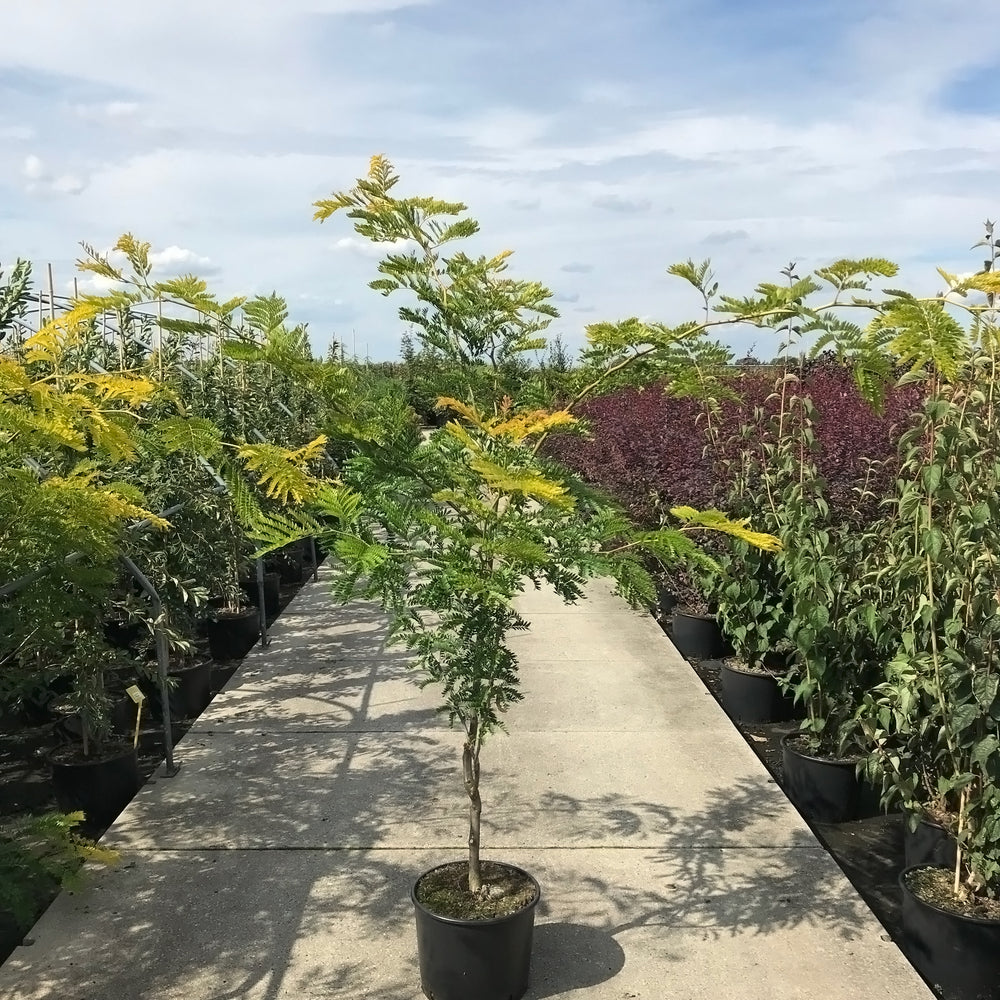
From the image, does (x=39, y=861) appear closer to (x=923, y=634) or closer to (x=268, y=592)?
(x=923, y=634)

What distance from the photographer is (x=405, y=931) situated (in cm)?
320

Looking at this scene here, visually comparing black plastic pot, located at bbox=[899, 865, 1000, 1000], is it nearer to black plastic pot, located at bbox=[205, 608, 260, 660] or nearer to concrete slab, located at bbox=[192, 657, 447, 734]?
concrete slab, located at bbox=[192, 657, 447, 734]

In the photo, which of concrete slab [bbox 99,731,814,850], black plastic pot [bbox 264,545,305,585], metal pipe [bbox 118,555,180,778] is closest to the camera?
concrete slab [bbox 99,731,814,850]

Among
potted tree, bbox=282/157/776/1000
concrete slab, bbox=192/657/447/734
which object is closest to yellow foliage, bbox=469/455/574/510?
potted tree, bbox=282/157/776/1000

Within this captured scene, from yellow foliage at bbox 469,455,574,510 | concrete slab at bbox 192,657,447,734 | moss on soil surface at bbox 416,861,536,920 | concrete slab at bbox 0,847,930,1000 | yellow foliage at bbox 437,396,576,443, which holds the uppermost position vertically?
yellow foliage at bbox 437,396,576,443

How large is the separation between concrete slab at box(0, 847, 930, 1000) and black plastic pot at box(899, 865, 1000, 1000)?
13 cm

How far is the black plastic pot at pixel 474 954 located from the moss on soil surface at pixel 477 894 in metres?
0.04

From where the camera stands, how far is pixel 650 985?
2.91 metres

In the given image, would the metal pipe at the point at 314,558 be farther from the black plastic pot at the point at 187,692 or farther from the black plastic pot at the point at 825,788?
the black plastic pot at the point at 825,788

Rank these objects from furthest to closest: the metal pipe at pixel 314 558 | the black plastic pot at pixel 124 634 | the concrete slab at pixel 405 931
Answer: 1. the metal pipe at pixel 314 558
2. the black plastic pot at pixel 124 634
3. the concrete slab at pixel 405 931

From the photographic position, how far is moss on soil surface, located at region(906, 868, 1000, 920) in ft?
10.0

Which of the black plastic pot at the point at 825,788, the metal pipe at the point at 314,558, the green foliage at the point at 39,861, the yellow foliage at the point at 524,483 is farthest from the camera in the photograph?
the metal pipe at the point at 314,558

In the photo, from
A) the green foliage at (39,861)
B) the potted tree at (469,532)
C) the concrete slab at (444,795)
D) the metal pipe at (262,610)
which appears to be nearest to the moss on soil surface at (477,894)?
the potted tree at (469,532)

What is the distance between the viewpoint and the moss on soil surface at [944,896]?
3.06 meters
